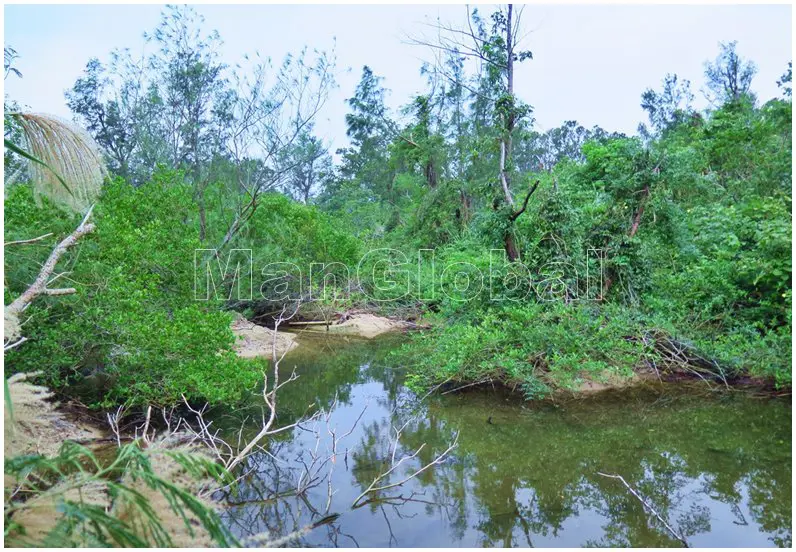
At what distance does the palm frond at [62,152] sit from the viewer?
257 centimetres

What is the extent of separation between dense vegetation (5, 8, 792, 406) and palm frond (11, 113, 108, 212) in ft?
1.78

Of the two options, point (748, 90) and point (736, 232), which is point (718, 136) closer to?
point (736, 232)

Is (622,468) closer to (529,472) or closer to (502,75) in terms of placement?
(529,472)

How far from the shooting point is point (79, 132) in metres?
2.67

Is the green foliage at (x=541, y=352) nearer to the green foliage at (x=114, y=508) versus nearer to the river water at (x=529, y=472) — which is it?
the river water at (x=529, y=472)

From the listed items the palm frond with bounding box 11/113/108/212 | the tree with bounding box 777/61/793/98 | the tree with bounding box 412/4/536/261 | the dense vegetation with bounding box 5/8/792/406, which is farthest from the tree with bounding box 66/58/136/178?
the tree with bounding box 777/61/793/98

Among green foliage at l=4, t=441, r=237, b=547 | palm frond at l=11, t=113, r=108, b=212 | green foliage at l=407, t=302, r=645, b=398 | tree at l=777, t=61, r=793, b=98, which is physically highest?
tree at l=777, t=61, r=793, b=98

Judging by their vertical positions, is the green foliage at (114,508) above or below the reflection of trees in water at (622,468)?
above

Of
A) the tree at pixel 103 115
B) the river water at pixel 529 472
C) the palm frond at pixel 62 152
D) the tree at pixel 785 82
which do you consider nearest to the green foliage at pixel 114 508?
the palm frond at pixel 62 152

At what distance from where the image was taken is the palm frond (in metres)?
2.57

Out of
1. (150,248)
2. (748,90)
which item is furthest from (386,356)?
(748,90)

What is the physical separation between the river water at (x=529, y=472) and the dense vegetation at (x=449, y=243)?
24.4 inches

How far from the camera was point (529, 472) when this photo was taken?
17.0 ft

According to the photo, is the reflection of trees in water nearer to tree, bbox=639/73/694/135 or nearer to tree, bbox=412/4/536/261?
tree, bbox=412/4/536/261
